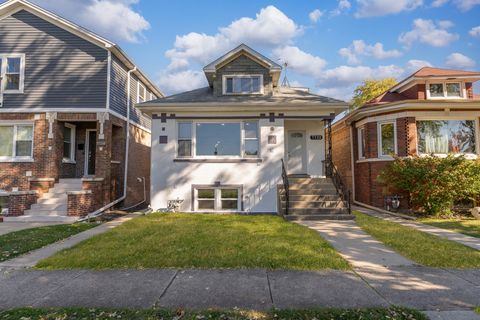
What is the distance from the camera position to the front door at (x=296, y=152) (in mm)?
12883

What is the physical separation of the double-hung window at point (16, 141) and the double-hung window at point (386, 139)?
15691mm

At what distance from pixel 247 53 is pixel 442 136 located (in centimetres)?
957

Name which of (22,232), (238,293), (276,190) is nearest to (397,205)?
(276,190)

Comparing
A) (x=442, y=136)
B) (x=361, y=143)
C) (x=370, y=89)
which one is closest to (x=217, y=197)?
(x=361, y=143)

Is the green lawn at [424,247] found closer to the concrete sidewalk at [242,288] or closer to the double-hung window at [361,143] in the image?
the concrete sidewalk at [242,288]

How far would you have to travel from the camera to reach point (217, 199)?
11.5 metres

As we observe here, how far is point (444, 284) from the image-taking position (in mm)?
4152

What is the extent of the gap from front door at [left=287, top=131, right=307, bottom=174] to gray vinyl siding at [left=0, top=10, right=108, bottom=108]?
28.6ft

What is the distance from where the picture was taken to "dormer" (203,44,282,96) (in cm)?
1235

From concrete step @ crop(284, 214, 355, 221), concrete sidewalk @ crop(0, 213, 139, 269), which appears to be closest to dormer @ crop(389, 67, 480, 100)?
concrete step @ crop(284, 214, 355, 221)

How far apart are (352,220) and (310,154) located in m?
4.18

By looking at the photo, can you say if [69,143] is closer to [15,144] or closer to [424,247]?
[15,144]

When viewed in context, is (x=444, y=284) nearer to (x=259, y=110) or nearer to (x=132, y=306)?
(x=132, y=306)

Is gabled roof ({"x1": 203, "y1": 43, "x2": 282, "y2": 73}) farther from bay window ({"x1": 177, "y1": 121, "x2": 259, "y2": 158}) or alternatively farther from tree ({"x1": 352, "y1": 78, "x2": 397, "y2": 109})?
tree ({"x1": 352, "y1": 78, "x2": 397, "y2": 109})
